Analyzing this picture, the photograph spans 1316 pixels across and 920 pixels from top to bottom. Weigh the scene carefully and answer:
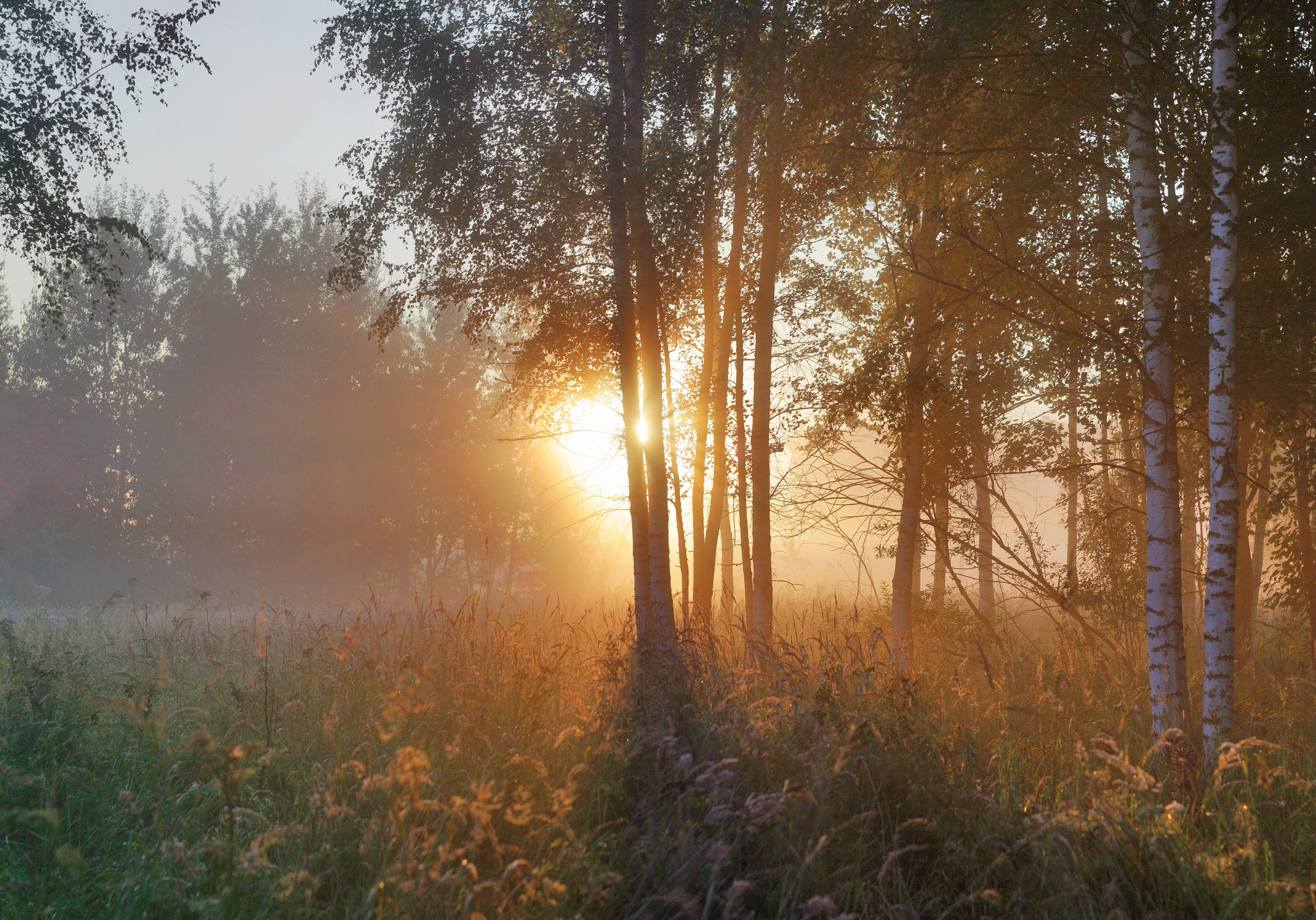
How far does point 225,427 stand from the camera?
1155 inches

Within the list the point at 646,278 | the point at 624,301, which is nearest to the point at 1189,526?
the point at 646,278

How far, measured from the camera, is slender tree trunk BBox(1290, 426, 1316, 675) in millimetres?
7220

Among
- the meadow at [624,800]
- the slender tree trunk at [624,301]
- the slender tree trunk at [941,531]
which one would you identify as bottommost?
the meadow at [624,800]

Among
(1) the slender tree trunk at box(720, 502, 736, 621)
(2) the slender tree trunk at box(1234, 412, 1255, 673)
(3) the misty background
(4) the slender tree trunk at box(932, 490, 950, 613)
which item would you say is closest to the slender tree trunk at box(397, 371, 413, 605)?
(3) the misty background

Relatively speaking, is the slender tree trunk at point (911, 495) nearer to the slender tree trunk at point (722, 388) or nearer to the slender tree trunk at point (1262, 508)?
the slender tree trunk at point (722, 388)

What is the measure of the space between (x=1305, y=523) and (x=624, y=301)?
772cm

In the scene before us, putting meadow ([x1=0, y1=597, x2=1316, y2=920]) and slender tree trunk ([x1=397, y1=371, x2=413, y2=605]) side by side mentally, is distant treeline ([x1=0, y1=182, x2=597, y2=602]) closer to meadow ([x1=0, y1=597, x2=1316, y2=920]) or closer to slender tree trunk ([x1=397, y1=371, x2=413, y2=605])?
slender tree trunk ([x1=397, y1=371, x2=413, y2=605])

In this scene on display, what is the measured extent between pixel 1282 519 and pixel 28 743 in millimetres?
25968

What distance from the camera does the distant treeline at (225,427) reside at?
96.6ft

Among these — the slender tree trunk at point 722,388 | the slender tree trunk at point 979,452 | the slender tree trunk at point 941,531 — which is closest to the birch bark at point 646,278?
the slender tree trunk at point 722,388

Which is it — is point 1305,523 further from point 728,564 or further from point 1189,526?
point 728,564

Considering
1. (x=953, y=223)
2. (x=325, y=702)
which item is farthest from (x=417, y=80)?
(x=325, y=702)

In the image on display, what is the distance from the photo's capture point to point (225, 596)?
29.7 m

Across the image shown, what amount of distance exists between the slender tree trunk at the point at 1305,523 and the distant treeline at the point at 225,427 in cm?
2499
